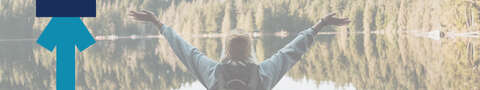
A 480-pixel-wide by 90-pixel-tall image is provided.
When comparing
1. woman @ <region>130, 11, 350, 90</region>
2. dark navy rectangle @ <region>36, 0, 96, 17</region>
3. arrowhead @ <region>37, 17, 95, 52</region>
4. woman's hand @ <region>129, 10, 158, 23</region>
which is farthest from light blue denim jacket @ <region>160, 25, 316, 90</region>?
arrowhead @ <region>37, 17, 95, 52</region>

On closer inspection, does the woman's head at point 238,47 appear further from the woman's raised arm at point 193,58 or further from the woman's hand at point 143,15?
the woman's hand at point 143,15

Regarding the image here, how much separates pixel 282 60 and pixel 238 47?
227 millimetres

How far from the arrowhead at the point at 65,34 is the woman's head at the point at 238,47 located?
119cm

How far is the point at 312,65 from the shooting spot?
12.0 m

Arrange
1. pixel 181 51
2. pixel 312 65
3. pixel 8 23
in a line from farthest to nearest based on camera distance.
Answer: pixel 8 23
pixel 312 65
pixel 181 51

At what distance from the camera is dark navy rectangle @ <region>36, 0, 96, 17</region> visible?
278 centimetres

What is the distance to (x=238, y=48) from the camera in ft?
6.91

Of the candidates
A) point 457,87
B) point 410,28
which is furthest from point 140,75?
point 410,28

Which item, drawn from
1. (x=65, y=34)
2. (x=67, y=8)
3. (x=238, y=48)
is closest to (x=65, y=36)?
(x=65, y=34)

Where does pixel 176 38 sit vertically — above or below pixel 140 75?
Result: above

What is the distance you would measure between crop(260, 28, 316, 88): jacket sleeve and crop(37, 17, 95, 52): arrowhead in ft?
4.17

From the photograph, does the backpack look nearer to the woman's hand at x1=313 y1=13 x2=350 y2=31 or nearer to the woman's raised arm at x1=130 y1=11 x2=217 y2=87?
the woman's raised arm at x1=130 y1=11 x2=217 y2=87

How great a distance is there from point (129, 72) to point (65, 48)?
361 inches

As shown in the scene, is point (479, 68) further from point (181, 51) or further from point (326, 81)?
point (181, 51)
